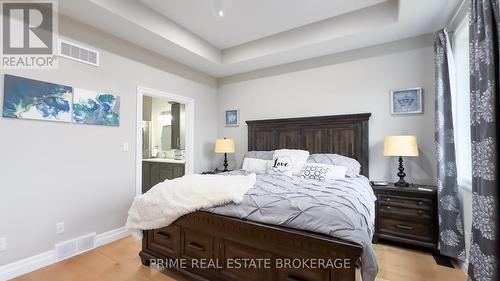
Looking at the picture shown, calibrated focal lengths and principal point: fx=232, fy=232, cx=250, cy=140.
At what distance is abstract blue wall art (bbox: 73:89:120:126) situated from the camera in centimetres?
262

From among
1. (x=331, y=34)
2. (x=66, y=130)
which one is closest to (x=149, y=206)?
(x=66, y=130)

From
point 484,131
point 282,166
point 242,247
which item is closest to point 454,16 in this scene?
point 484,131

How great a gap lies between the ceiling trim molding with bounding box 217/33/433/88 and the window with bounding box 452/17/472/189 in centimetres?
47

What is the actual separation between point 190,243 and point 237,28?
9.21 feet

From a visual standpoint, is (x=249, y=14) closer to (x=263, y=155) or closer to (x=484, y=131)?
(x=263, y=155)

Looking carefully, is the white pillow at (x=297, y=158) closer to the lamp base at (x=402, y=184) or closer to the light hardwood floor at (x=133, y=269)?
the lamp base at (x=402, y=184)

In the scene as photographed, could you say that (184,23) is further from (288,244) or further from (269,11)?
(288,244)

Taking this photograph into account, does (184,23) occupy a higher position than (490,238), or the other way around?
(184,23)

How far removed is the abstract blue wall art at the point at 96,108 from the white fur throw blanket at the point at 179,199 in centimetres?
121

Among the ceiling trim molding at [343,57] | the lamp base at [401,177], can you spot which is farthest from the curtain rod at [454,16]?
the lamp base at [401,177]

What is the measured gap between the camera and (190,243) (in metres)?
2.06

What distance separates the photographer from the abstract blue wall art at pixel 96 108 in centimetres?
262

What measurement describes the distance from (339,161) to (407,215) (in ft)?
3.13

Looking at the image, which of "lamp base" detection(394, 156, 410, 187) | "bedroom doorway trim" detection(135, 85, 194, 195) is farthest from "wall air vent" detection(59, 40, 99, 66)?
"lamp base" detection(394, 156, 410, 187)
